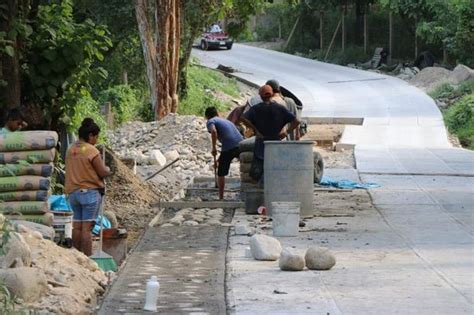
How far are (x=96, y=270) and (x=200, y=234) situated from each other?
3.27 m

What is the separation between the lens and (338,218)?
16.5 m

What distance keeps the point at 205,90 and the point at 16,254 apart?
32358 millimetres

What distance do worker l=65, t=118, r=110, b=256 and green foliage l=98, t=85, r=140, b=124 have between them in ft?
72.9

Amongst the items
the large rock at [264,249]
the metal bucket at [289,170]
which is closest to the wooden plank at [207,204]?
Result: the metal bucket at [289,170]

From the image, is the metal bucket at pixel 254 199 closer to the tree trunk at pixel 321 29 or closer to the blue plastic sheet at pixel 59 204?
the blue plastic sheet at pixel 59 204

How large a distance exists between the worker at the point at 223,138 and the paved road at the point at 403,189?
2478mm

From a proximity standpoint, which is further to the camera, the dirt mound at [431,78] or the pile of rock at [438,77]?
the dirt mound at [431,78]

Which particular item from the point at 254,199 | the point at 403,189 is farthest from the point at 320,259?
the point at 403,189

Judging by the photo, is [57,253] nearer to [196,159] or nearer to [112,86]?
[196,159]

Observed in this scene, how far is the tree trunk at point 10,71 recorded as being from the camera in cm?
1633

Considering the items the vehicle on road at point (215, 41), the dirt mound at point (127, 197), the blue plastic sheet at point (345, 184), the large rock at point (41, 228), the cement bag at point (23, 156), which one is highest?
the cement bag at point (23, 156)

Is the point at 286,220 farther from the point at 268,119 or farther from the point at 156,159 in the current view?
the point at 156,159

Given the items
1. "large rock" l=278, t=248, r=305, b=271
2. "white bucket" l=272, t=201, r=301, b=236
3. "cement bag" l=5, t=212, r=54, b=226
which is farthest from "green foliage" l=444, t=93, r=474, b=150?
"large rock" l=278, t=248, r=305, b=271

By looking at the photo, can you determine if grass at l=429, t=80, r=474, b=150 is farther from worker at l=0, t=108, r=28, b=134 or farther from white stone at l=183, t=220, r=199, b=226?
worker at l=0, t=108, r=28, b=134
